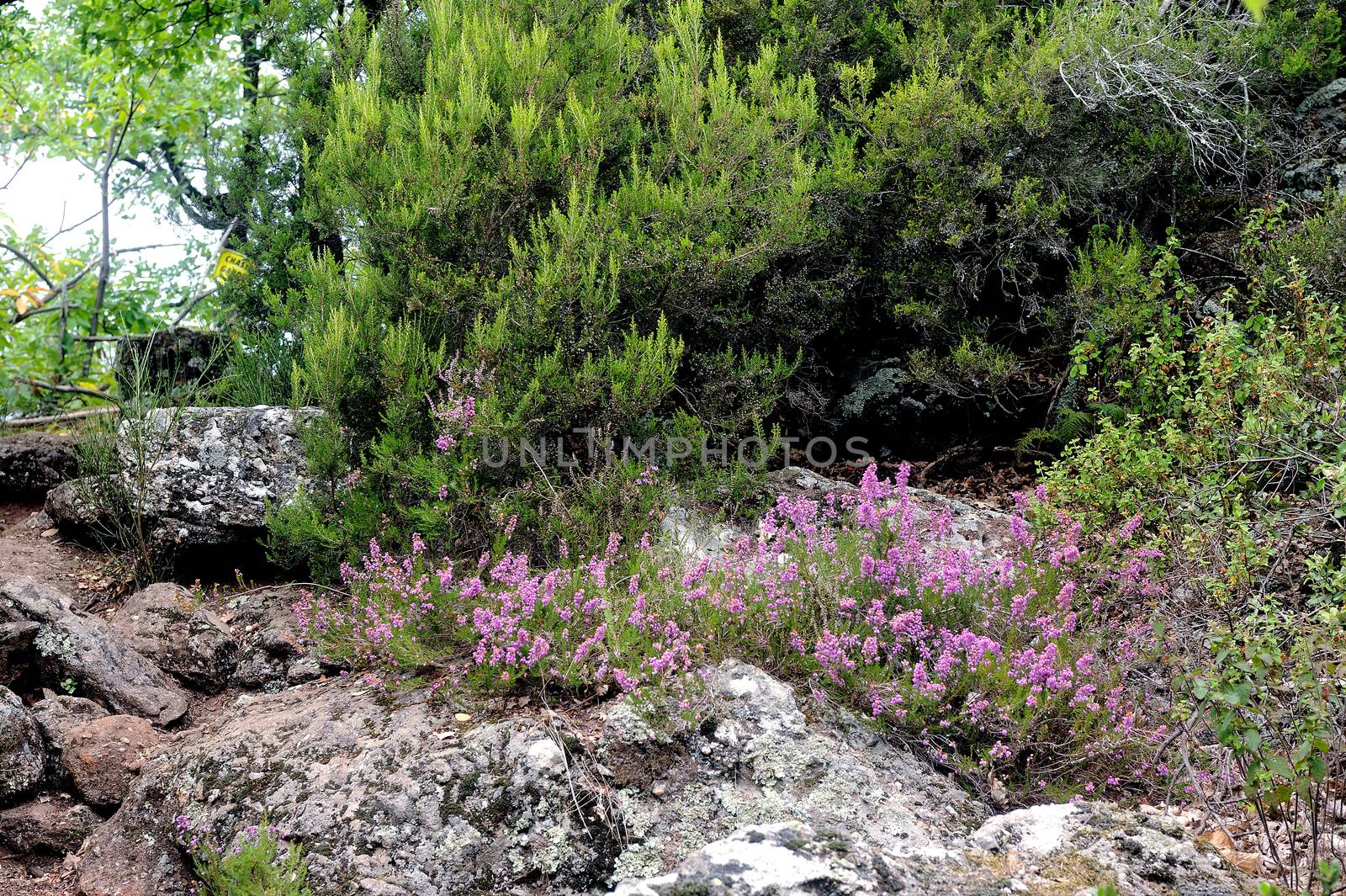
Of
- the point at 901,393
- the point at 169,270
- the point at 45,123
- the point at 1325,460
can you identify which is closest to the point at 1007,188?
the point at 901,393

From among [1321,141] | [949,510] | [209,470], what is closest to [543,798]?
[949,510]

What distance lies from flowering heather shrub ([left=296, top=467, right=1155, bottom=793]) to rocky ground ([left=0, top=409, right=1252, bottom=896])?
6.5 inches

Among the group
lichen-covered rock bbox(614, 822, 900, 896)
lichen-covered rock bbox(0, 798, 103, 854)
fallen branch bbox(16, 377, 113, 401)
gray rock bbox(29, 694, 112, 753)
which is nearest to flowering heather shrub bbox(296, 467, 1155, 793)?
gray rock bbox(29, 694, 112, 753)

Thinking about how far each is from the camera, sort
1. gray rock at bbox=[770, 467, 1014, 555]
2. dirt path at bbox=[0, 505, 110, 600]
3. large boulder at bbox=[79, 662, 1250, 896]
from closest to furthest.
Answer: large boulder at bbox=[79, 662, 1250, 896]
gray rock at bbox=[770, 467, 1014, 555]
dirt path at bbox=[0, 505, 110, 600]

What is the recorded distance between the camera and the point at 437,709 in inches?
153

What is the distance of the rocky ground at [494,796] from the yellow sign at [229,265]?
335 cm

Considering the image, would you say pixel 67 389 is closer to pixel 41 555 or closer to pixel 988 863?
pixel 41 555

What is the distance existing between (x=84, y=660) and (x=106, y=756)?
2.14ft

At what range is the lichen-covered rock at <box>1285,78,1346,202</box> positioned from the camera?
641cm

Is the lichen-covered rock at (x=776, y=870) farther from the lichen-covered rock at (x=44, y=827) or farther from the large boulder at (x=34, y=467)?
the large boulder at (x=34, y=467)

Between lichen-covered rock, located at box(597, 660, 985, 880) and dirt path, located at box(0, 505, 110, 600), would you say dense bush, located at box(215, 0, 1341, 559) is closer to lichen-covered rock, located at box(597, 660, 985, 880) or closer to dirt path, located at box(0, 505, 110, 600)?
dirt path, located at box(0, 505, 110, 600)

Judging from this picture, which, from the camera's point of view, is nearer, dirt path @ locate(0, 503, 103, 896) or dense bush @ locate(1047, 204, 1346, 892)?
dense bush @ locate(1047, 204, 1346, 892)

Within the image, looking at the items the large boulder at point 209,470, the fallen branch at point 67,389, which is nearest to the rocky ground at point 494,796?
the large boulder at point 209,470

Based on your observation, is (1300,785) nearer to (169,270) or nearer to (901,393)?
(901,393)
